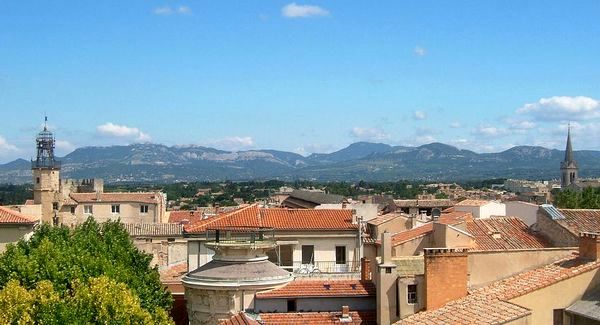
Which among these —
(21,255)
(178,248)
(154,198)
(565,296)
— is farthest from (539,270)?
(154,198)

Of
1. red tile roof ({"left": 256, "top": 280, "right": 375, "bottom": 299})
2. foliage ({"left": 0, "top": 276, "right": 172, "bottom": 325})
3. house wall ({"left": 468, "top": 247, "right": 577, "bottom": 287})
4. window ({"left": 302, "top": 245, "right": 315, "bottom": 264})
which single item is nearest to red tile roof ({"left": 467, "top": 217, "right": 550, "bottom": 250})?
red tile roof ({"left": 256, "top": 280, "right": 375, "bottom": 299})

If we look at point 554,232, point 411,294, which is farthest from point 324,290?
point 554,232

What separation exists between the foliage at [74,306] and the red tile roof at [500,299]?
11.7 meters

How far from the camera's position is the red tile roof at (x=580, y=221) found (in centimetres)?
3412

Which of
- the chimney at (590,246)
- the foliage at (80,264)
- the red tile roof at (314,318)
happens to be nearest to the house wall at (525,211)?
the red tile roof at (314,318)

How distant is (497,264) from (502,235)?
1234 centimetres

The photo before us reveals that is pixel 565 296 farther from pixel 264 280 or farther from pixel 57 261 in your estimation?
pixel 57 261

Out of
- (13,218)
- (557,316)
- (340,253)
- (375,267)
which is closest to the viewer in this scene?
(557,316)

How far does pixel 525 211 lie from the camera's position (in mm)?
44906

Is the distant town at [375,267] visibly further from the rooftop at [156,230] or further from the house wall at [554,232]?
the rooftop at [156,230]

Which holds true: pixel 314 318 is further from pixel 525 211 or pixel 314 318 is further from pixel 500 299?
pixel 525 211

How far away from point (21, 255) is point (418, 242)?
1720cm

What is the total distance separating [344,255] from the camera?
43.8 m

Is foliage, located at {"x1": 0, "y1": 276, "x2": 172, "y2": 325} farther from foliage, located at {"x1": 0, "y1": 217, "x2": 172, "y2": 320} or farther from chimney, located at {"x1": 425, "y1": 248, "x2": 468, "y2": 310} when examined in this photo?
chimney, located at {"x1": 425, "y1": 248, "x2": 468, "y2": 310}
